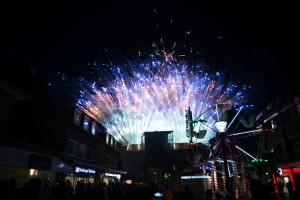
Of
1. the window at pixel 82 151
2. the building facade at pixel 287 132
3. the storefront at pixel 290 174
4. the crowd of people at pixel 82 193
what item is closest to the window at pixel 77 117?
the window at pixel 82 151

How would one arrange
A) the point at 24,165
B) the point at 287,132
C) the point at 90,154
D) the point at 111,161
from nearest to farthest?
the point at 24,165 → the point at 90,154 → the point at 287,132 → the point at 111,161

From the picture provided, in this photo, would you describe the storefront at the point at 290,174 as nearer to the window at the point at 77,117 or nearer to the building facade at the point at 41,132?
the building facade at the point at 41,132

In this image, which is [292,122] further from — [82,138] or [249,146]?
[82,138]

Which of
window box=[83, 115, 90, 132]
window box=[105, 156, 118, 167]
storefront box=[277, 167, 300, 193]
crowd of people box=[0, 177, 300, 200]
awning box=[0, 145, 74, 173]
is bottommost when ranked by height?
crowd of people box=[0, 177, 300, 200]

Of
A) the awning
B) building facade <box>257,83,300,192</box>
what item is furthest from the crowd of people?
building facade <box>257,83,300,192</box>

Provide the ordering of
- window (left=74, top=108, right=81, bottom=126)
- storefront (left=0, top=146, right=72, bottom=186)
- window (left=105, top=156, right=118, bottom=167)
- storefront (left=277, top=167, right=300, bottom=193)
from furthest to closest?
window (left=105, top=156, right=118, bottom=167) → storefront (left=277, top=167, right=300, bottom=193) → window (left=74, top=108, right=81, bottom=126) → storefront (left=0, top=146, right=72, bottom=186)

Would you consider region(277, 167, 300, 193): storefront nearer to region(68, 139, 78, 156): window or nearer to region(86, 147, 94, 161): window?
region(86, 147, 94, 161): window

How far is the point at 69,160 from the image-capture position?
20.6 m

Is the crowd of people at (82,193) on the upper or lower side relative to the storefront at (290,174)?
lower

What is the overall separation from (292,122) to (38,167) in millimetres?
26621

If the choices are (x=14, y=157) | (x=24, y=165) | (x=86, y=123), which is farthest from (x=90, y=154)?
(x=14, y=157)

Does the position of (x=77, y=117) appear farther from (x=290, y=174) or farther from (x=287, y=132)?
(x=290, y=174)

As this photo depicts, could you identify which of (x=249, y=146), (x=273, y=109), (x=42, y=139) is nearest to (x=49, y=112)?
(x=42, y=139)

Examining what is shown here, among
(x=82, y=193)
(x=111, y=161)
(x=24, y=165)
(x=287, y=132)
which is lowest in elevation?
(x=82, y=193)
